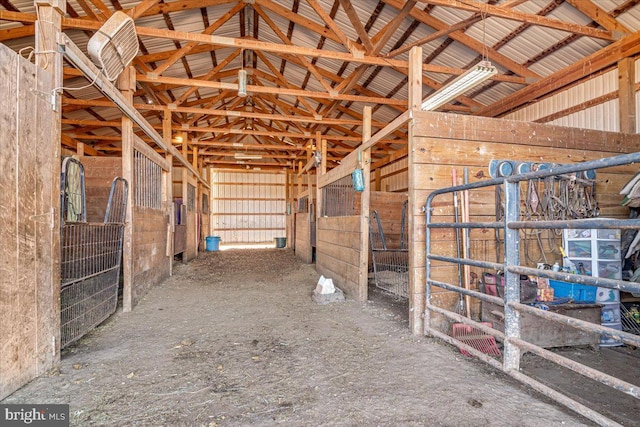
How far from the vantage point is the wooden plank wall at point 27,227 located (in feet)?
6.01

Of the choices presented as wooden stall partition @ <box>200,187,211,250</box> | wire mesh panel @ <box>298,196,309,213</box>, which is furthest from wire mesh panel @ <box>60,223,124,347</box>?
wooden stall partition @ <box>200,187,211,250</box>

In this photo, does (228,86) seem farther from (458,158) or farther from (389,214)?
(458,158)

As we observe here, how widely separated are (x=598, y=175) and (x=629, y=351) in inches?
68.2

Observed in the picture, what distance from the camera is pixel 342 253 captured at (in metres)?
5.05

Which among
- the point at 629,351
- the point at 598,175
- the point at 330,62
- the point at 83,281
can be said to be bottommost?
the point at 629,351

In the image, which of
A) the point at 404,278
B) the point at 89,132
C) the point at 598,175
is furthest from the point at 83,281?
the point at 89,132

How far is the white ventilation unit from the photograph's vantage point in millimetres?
2631

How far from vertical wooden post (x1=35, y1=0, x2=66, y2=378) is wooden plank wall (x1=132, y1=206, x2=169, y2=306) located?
5.71 feet

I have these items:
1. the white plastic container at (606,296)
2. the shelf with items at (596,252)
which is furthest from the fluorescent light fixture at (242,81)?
the white plastic container at (606,296)

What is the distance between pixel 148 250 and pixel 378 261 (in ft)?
12.9

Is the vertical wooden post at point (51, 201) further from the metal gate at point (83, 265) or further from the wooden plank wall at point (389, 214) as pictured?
the wooden plank wall at point (389, 214)

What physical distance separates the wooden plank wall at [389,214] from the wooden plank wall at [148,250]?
3.97m

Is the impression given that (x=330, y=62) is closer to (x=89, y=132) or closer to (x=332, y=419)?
(x=332, y=419)

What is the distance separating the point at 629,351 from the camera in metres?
2.75
